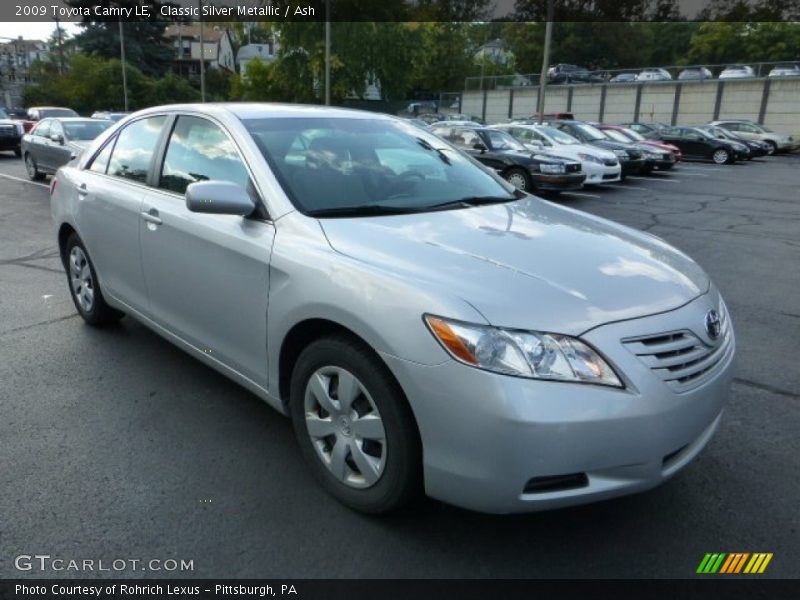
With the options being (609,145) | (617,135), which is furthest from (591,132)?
(617,135)

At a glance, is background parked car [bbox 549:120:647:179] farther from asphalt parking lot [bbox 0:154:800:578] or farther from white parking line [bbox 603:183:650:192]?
asphalt parking lot [bbox 0:154:800:578]

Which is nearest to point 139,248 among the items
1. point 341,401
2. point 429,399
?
point 341,401

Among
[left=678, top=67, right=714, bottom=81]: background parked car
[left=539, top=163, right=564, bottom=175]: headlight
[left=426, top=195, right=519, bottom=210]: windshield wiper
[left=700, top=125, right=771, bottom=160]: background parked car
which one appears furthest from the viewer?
[left=678, top=67, right=714, bottom=81]: background parked car

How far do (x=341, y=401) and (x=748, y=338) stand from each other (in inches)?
148

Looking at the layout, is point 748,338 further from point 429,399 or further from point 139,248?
point 139,248

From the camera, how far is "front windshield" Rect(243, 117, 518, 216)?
3109 millimetres

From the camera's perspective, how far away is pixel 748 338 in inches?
194

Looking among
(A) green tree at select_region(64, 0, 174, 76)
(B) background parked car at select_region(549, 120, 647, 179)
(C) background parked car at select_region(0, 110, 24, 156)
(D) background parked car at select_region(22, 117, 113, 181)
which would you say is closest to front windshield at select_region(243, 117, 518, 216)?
(D) background parked car at select_region(22, 117, 113, 181)

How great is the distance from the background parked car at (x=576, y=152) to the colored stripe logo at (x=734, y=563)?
12099 mm

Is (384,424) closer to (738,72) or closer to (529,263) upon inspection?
(529,263)

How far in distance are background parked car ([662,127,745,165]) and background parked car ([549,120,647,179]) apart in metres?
7.70

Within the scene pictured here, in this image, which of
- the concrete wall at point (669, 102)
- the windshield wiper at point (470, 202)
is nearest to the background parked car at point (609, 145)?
the windshield wiper at point (470, 202)

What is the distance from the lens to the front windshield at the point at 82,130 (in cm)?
1355

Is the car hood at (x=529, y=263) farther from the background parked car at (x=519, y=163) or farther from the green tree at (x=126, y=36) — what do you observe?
the green tree at (x=126, y=36)
